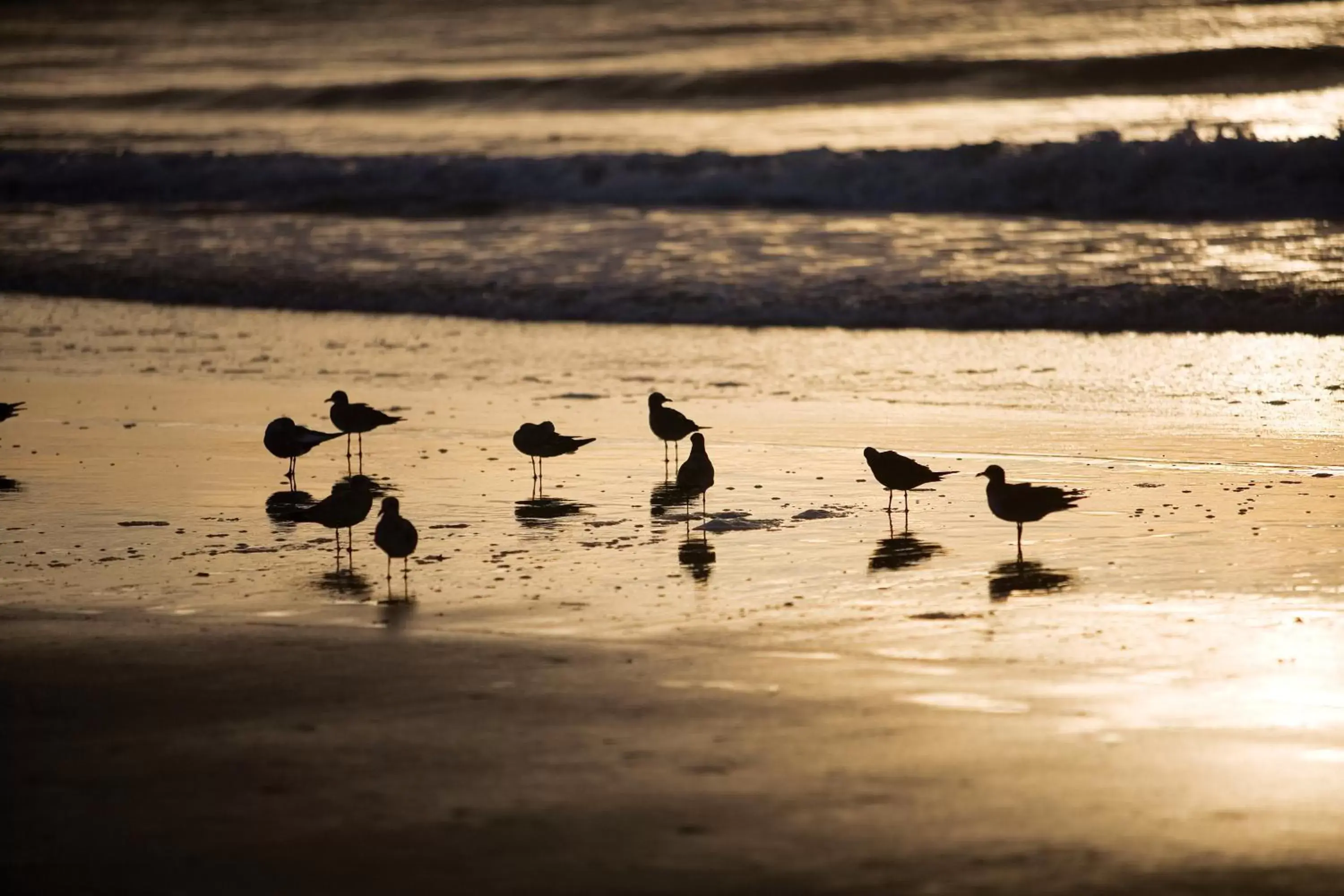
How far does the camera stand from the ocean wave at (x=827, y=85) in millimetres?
31172

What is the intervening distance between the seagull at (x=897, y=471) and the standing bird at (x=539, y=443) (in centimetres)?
199

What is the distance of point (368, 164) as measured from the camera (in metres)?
26.6

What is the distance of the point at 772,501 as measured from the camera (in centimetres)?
926

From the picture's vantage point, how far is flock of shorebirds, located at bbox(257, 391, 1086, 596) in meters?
8.09

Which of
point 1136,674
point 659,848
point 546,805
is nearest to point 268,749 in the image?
point 546,805

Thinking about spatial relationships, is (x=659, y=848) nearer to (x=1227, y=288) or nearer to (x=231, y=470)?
(x=231, y=470)

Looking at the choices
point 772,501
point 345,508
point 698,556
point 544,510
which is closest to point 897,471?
point 772,501

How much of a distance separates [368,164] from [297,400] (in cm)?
1472

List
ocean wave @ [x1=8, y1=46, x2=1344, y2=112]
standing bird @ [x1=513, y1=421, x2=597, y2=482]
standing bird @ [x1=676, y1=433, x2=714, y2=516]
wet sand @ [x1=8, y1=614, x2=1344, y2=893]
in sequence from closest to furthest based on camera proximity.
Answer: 1. wet sand @ [x1=8, y1=614, x2=1344, y2=893]
2. standing bird @ [x1=676, y1=433, x2=714, y2=516]
3. standing bird @ [x1=513, y1=421, x2=597, y2=482]
4. ocean wave @ [x1=8, y1=46, x2=1344, y2=112]

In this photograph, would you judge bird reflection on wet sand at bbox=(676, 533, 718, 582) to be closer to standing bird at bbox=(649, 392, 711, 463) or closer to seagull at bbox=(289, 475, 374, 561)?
seagull at bbox=(289, 475, 374, 561)

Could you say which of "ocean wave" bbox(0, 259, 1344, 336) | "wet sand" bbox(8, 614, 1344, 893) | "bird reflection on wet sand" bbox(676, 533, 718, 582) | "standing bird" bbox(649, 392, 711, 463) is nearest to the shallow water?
"bird reflection on wet sand" bbox(676, 533, 718, 582)

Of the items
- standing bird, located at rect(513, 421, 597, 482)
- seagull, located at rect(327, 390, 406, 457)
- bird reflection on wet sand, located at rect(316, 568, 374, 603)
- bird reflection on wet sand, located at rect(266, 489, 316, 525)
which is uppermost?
seagull, located at rect(327, 390, 406, 457)

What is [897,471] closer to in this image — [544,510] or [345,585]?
[544,510]

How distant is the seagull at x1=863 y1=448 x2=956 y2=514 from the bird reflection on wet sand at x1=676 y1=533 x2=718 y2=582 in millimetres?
973
